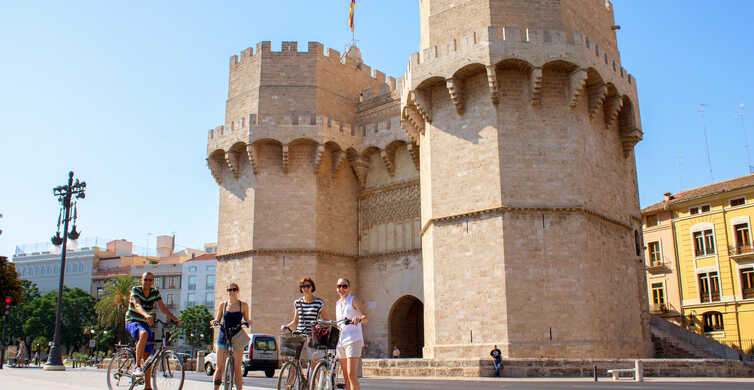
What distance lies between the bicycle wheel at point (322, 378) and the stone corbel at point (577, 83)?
1261 centimetres

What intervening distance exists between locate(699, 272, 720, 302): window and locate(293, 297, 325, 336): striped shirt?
88.5 ft

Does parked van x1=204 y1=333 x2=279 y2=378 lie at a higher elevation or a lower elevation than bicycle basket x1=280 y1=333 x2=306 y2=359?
lower

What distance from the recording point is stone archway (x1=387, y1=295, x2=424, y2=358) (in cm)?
2250

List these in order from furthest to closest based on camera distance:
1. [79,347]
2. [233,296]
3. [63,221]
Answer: [79,347]
[63,221]
[233,296]

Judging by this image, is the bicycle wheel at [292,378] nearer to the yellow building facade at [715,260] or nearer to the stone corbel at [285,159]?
the stone corbel at [285,159]

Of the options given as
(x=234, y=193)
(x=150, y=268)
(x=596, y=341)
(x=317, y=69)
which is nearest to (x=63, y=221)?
(x=234, y=193)

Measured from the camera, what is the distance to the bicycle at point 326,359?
6.35 metres

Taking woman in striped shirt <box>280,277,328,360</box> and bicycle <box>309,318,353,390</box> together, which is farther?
woman in striped shirt <box>280,277,328,360</box>

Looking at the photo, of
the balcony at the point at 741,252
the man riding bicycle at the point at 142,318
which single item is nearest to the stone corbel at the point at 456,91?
the man riding bicycle at the point at 142,318

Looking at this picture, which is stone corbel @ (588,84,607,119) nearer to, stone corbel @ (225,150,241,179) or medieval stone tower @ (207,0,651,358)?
medieval stone tower @ (207,0,651,358)

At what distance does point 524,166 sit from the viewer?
16.5 meters

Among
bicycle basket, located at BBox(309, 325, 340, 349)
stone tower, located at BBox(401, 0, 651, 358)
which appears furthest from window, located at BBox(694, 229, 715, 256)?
bicycle basket, located at BBox(309, 325, 340, 349)

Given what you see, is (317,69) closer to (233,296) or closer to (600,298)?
(600,298)

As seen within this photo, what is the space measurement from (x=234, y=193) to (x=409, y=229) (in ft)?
21.5
